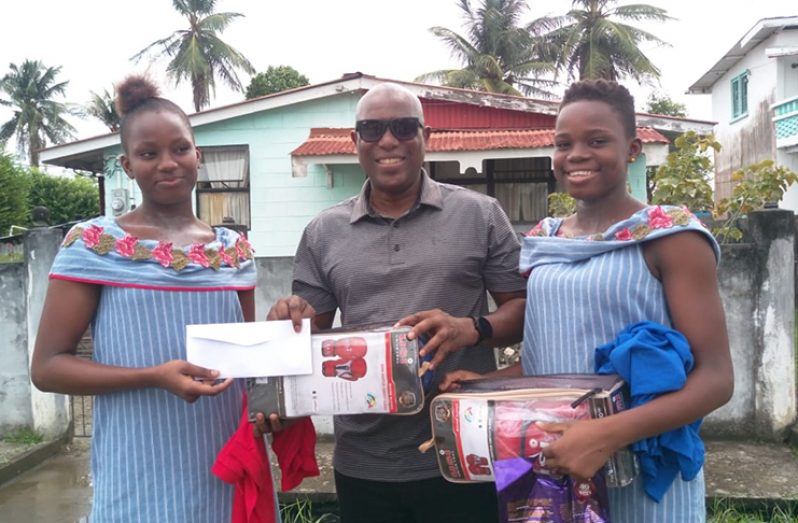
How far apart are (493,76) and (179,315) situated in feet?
75.7

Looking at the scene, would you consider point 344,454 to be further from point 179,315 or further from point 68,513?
point 68,513

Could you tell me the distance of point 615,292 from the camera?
171cm

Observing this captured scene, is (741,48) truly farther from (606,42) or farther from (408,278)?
(408,278)

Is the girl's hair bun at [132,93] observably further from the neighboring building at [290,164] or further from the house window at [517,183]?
the house window at [517,183]

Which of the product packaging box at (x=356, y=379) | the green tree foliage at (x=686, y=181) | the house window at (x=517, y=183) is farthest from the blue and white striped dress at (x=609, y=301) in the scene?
the house window at (x=517, y=183)

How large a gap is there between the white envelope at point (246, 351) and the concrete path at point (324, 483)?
7.81ft

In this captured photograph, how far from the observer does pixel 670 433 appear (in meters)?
1.58

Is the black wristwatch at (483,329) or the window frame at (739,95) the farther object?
the window frame at (739,95)

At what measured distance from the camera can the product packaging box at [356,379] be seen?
68.9 inches

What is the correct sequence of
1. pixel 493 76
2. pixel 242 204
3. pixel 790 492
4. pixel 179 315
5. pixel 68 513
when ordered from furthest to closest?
pixel 493 76 < pixel 242 204 < pixel 68 513 < pixel 790 492 < pixel 179 315

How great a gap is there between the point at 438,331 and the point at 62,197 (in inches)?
1033

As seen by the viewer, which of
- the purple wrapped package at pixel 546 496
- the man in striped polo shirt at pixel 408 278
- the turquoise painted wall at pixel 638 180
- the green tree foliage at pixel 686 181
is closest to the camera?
the purple wrapped package at pixel 546 496

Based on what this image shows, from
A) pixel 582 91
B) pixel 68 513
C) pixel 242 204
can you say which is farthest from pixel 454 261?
pixel 242 204

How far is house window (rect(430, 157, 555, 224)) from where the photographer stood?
10156 millimetres
